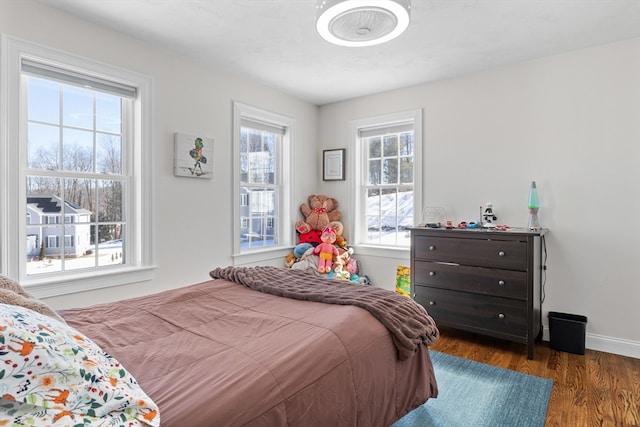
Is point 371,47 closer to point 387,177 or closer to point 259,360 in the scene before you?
point 387,177

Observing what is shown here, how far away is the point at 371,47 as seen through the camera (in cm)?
292

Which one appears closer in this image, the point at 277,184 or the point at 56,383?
the point at 56,383

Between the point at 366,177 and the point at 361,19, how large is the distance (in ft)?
8.39

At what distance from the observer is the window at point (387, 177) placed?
12.7 feet

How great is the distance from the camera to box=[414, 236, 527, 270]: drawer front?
9.14 ft

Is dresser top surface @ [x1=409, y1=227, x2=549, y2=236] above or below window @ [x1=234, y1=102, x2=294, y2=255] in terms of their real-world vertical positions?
below

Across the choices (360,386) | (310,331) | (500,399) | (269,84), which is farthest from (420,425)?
(269,84)

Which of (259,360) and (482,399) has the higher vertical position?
A: (259,360)

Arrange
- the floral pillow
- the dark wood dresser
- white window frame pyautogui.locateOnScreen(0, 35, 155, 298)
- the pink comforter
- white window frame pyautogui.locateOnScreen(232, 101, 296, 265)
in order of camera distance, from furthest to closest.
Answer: white window frame pyautogui.locateOnScreen(232, 101, 296, 265)
the dark wood dresser
white window frame pyautogui.locateOnScreen(0, 35, 155, 298)
the pink comforter
the floral pillow

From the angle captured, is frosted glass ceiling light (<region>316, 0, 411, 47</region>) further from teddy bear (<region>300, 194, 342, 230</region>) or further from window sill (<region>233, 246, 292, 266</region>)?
teddy bear (<region>300, 194, 342, 230</region>)

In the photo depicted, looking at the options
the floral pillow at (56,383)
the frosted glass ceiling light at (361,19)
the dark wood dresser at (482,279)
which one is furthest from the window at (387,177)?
the floral pillow at (56,383)

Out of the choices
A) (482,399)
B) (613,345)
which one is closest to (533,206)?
(613,345)

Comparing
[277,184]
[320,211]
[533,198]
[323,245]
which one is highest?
[277,184]

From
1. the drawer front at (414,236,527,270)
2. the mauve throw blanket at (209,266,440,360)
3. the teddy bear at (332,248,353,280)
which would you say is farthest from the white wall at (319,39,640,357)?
the mauve throw blanket at (209,266,440,360)
